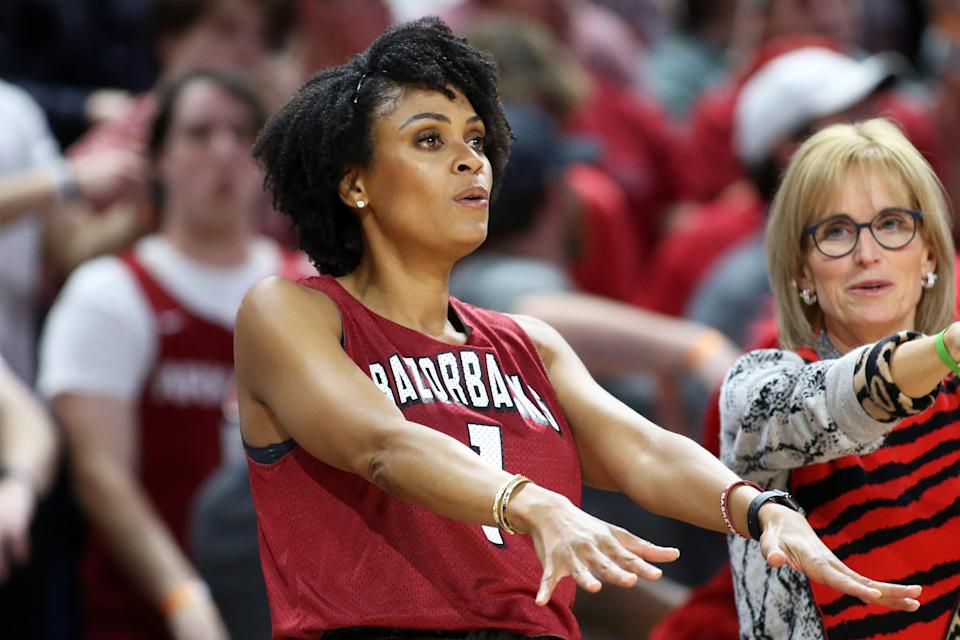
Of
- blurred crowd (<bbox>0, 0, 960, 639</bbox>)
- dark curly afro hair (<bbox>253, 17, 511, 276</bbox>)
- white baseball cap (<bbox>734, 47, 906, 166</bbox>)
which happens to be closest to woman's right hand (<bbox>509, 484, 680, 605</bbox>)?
dark curly afro hair (<bbox>253, 17, 511, 276</bbox>)

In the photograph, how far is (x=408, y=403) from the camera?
2.86 meters

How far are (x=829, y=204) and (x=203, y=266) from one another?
2.42 meters

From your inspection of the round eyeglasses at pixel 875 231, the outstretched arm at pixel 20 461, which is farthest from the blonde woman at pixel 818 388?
the outstretched arm at pixel 20 461

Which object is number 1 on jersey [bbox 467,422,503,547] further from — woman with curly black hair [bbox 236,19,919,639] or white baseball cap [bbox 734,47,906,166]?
white baseball cap [bbox 734,47,906,166]

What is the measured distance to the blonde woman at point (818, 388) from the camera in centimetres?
295

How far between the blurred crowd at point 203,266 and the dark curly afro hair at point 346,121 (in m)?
0.86

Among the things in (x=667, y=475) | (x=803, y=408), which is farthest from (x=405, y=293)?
(x=803, y=408)

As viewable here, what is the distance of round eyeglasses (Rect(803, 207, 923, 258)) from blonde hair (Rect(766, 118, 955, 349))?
0.02 metres

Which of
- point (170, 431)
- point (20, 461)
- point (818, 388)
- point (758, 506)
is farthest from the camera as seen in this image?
point (170, 431)

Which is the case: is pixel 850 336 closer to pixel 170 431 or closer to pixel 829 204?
pixel 829 204

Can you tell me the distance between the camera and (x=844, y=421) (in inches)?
108

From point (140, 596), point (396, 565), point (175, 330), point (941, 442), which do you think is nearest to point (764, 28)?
point (175, 330)

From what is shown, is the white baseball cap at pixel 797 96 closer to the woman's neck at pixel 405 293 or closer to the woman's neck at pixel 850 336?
the woman's neck at pixel 850 336

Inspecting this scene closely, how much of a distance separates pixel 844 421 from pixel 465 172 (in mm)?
751
